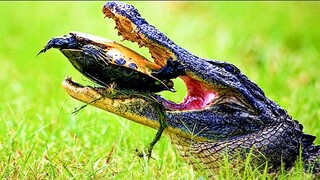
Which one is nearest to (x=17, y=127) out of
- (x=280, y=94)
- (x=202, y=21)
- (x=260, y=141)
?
(x=260, y=141)

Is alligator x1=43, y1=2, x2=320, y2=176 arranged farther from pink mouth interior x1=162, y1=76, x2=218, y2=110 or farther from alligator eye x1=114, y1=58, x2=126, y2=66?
alligator eye x1=114, y1=58, x2=126, y2=66

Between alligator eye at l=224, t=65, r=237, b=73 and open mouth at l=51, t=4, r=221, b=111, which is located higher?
alligator eye at l=224, t=65, r=237, b=73

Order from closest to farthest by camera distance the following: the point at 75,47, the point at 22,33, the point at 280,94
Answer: the point at 75,47 → the point at 280,94 → the point at 22,33

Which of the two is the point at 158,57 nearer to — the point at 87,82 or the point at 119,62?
the point at 119,62

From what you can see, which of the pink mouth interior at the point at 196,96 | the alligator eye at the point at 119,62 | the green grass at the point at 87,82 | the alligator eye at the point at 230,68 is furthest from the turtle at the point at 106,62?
the green grass at the point at 87,82

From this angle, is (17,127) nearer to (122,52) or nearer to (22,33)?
(122,52)

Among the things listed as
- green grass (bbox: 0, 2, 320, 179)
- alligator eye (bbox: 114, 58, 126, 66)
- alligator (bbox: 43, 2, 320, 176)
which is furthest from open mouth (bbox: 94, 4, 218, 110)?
green grass (bbox: 0, 2, 320, 179)
